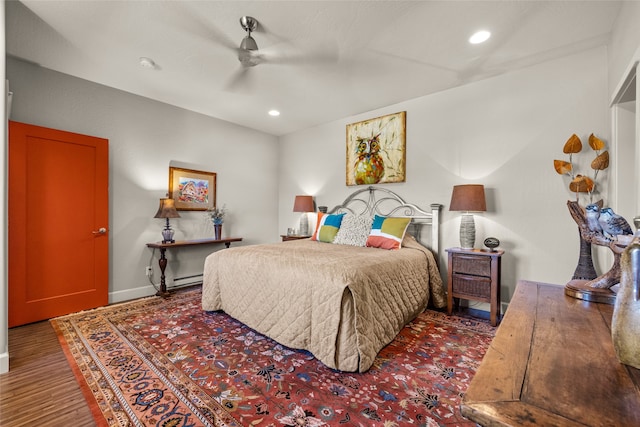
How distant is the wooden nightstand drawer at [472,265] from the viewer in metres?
2.81

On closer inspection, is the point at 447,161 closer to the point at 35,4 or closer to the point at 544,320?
the point at 544,320

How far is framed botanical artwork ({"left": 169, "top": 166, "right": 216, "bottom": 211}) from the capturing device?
4.04 meters

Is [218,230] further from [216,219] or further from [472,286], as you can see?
[472,286]

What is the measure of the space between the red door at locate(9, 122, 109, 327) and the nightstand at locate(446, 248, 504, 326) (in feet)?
12.8

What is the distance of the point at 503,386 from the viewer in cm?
62

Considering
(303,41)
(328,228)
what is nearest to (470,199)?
(328,228)

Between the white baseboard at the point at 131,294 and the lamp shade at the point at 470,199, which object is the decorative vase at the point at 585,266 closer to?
the lamp shade at the point at 470,199

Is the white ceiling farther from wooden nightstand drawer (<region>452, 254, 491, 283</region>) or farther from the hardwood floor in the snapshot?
the hardwood floor

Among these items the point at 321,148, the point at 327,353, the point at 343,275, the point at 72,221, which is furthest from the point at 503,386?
the point at 321,148

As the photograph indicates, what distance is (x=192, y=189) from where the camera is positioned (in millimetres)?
4199

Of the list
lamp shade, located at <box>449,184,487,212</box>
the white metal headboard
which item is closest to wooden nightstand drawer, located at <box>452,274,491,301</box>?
the white metal headboard

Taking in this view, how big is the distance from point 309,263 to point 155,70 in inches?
104

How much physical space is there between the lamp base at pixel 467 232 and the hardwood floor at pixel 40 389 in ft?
10.7

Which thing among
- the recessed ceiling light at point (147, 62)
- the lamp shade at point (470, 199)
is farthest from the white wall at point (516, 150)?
the recessed ceiling light at point (147, 62)
